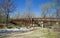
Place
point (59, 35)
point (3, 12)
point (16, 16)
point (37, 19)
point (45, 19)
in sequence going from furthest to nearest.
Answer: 1. point (16, 16)
2. point (37, 19)
3. point (45, 19)
4. point (3, 12)
5. point (59, 35)

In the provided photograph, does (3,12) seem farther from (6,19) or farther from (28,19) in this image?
(28,19)

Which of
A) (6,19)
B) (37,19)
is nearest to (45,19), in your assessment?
(37,19)

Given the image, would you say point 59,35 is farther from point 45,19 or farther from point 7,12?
point 45,19

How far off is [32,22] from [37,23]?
1857mm

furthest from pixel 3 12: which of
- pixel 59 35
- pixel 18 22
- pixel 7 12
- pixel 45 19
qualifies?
pixel 59 35

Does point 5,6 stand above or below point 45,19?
above

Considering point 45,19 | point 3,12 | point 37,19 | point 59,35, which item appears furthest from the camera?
point 37,19

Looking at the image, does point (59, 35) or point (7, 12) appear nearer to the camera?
point (59, 35)

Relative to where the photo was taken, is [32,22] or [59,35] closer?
[59,35]

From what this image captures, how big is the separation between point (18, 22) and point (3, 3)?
31.8 feet

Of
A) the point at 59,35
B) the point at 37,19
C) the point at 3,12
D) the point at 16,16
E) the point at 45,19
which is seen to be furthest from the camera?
the point at 16,16

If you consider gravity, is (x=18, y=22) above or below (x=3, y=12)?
below

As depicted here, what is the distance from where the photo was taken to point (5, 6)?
36.7 m

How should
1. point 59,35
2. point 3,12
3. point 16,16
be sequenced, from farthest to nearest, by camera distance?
1. point 16,16
2. point 3,12
3. point 59,35
